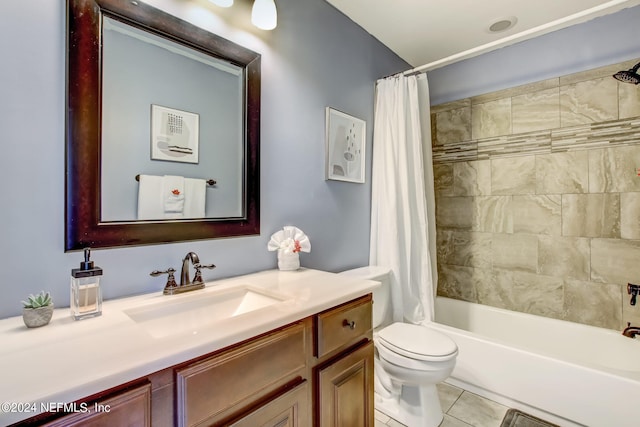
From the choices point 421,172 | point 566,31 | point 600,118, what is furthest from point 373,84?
point 600,118

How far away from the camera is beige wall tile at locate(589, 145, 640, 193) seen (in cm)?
192

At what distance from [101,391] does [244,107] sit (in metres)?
1.23

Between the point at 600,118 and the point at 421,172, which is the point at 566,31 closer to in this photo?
the point at 600,118

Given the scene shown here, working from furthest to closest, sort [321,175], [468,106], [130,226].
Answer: [468,106]
[321,175]
[130,226]

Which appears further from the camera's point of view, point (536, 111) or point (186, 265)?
point (536, 111)

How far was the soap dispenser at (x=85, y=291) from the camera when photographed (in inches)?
32.9

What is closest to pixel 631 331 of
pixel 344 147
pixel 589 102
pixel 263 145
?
pixel 589 102

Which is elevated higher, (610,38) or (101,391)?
(610,38)

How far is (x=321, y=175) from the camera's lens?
185cm

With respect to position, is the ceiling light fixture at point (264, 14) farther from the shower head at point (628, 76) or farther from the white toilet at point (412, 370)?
the shower head at point (628, 76)

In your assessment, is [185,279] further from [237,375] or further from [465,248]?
[465,248]

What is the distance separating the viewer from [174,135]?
1208 millimetres

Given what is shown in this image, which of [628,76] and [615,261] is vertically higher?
[628,76]

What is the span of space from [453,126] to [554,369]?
2.01 meters
